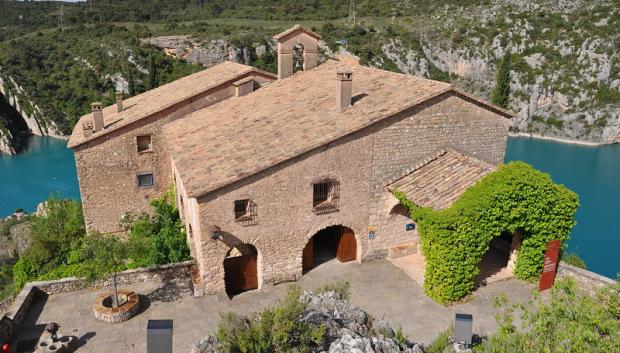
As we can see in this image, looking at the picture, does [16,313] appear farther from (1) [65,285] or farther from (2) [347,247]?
(2) [347,247]

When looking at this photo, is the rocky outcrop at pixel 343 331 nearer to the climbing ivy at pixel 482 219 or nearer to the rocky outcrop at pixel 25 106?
the climbing ivy at pixel 482 219

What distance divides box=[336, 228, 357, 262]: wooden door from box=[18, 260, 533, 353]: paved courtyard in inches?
23.4

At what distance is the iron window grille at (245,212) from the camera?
1429 centimetres

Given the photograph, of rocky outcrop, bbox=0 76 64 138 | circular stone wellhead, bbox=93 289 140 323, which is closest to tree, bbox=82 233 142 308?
circular stone wellhead, bbox=93 289 140 323

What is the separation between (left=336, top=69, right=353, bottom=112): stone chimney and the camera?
54.0 feet

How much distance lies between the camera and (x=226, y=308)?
47.0 ft

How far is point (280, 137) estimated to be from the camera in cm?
1588

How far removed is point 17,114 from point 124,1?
2539 inches

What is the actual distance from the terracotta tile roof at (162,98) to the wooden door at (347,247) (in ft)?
33.6

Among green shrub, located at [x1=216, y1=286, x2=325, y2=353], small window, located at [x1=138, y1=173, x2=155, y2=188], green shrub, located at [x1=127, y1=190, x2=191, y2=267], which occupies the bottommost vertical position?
green shrub, located at [x1=127, y1=190, x2=191, y2=267]

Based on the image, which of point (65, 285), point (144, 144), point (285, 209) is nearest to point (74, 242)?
point (144, 144)

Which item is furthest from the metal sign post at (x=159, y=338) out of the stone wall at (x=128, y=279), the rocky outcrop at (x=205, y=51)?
the rocky outcrop at (x=205, y=51)

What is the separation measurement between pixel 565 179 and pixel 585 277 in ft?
144

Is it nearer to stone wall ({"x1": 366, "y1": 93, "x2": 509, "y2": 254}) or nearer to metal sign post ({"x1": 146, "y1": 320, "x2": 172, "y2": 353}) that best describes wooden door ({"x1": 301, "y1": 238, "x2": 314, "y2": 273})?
stone wall ({"x1": 366, "y1": 93, "x2": 509, "y2": 254})
